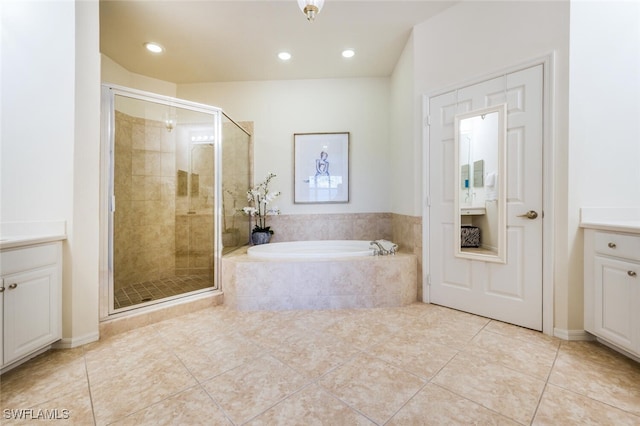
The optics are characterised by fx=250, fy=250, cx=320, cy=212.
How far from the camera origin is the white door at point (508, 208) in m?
1.90

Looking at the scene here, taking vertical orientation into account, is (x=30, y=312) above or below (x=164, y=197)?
below

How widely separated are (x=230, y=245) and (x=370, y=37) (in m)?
2.70

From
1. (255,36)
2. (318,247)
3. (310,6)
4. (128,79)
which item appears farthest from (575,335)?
(128,79)

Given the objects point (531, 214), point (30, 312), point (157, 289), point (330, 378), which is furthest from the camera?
point (157, 289)

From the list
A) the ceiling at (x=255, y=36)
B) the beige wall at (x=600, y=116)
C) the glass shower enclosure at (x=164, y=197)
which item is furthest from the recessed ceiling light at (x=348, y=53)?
the beige wall at (x=600, y=116)

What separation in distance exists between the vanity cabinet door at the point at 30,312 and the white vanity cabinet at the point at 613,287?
3498 millimetres

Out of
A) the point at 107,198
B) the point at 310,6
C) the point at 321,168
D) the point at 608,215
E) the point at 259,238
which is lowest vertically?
the point at 259,238

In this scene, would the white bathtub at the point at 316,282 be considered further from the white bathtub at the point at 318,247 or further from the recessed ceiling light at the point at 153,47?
the recessed ceiling light at the point at 153,47

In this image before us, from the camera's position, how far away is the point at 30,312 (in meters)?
1.48

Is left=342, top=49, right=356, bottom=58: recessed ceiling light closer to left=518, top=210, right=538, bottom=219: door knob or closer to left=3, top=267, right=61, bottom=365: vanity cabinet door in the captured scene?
left=518, top=210, right=538, bottom=219: door knob

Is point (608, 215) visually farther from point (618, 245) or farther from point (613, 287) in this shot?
point (613, 287)

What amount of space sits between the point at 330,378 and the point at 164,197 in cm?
265

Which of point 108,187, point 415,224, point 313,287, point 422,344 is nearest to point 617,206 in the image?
point 415,224

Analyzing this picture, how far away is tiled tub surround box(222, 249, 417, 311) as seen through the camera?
7.59 feet
